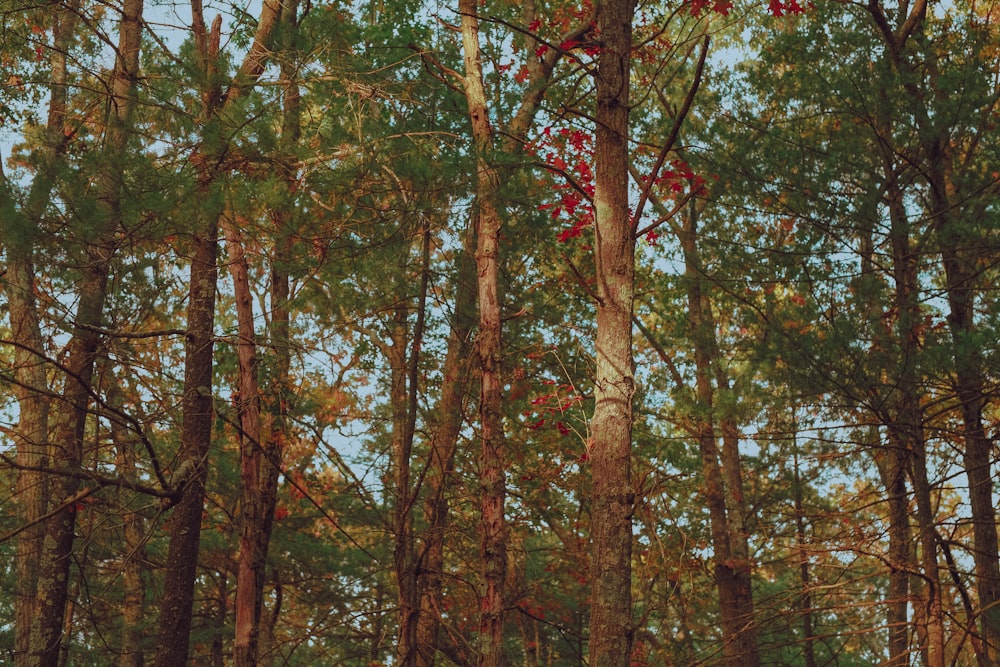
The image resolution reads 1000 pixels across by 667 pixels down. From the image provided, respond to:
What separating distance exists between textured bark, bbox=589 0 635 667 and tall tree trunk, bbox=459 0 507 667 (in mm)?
1268

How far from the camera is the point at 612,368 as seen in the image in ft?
14.9

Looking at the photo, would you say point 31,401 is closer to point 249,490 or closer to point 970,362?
point 249,490

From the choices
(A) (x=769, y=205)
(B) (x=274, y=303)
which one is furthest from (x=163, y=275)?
(A) (x=769, y=205)

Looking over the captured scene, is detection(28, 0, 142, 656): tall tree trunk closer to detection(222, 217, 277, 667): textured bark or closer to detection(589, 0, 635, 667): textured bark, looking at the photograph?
detection(222, 217, 277, 667): textured bark

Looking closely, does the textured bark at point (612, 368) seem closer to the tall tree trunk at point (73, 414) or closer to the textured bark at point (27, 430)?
the tall tree trunk at point (73, 414)

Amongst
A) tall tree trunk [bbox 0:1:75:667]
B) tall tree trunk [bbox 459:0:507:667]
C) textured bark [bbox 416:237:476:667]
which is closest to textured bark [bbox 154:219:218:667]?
tall tree trunk [bbox 0:1:75:667]

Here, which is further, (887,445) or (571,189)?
(571,189)

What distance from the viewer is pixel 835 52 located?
8.78 metres

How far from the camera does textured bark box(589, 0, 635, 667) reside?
165 inches

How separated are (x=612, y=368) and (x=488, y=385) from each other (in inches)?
76.5

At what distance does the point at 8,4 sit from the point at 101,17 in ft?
3.74

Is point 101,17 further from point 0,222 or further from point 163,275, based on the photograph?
point 0,222

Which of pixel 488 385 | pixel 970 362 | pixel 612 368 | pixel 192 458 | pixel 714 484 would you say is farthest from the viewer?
pixel 714 484

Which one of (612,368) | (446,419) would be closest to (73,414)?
(446,419)
